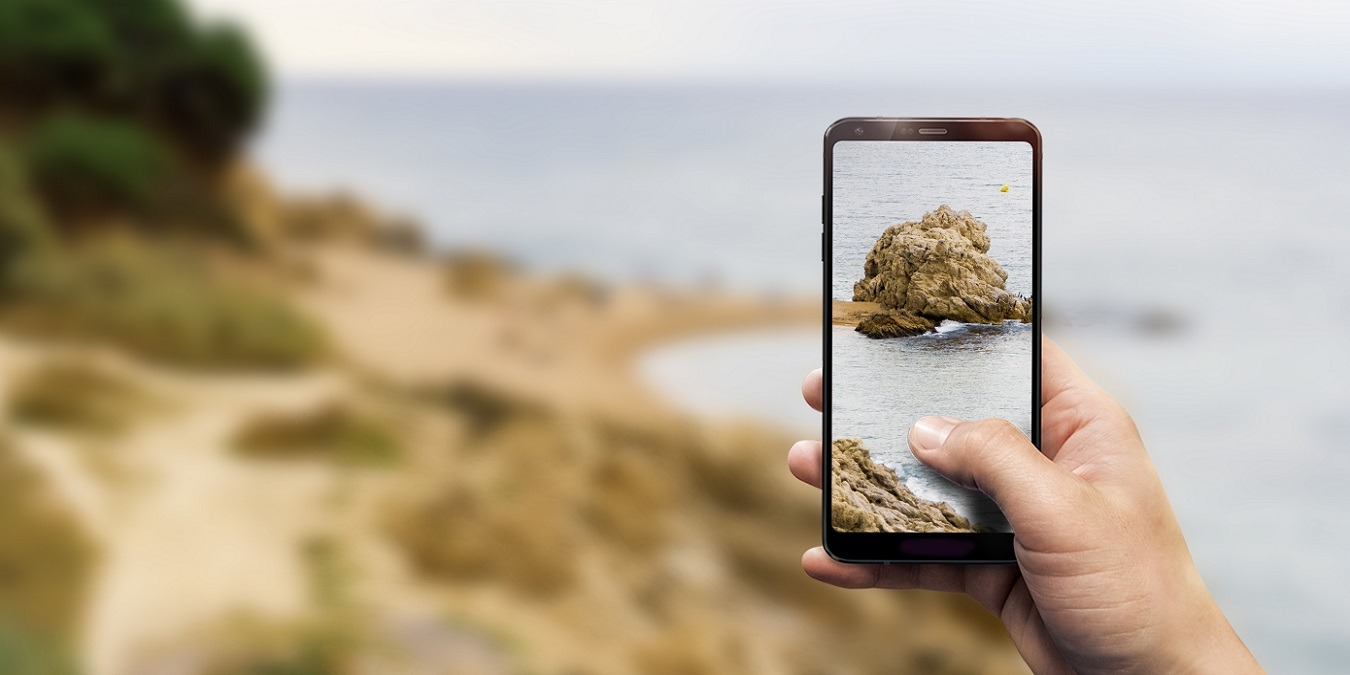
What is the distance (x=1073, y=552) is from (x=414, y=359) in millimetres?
1216

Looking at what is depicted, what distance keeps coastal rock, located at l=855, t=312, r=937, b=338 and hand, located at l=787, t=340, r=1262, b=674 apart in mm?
51

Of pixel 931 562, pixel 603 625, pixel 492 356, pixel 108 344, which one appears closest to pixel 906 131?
pixel 931 562

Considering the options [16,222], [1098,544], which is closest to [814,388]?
[1098,544]

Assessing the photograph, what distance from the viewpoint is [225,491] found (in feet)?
4.89

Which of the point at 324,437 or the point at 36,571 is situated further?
the point at 324,437

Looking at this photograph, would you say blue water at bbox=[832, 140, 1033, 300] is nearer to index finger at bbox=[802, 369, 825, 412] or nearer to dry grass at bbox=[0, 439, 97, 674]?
index finger at bbox=[802, 369, 825, 412]

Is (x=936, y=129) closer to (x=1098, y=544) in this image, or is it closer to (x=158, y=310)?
(x=1098, y=544)

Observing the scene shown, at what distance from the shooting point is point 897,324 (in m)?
0.62

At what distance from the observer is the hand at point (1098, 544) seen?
545mm

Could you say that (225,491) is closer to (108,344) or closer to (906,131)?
(108,344)

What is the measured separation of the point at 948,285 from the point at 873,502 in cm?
13

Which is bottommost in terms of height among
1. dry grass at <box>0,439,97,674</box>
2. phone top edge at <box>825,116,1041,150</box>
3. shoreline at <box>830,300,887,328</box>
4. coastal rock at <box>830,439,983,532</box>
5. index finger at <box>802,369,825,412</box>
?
dry grass at <box>0,439,97,674</box>

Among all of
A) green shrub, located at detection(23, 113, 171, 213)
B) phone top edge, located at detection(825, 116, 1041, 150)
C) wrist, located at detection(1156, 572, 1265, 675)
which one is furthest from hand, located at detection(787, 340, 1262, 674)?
green shrub, located at detection(23, 113, 171, 213)

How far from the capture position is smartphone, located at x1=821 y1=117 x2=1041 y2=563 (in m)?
0.62
